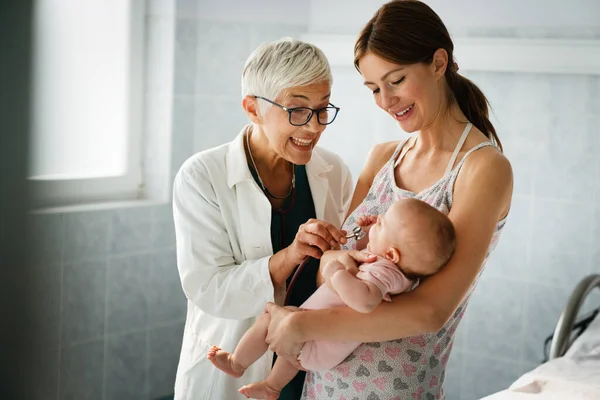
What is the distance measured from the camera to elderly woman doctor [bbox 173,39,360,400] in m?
1.61

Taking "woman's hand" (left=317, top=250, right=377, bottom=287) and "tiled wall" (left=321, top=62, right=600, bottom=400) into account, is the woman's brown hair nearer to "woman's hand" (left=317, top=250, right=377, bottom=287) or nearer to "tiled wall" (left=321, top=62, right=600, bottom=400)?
"woman's hand" (left=317, top=250, right=377, bottom=287)

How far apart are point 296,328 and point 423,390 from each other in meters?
0.32

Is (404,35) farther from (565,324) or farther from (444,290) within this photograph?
(565,324)

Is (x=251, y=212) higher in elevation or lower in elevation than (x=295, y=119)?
lower

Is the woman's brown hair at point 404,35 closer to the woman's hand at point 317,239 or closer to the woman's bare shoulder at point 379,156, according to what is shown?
the woman's bare shoulder at point 379,156

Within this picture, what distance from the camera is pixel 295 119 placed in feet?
5.42

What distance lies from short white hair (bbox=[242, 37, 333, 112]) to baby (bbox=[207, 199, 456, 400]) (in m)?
0.40

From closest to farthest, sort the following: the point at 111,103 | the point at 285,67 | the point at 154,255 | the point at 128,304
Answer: the point at 285,67 → the point at 111,103 → the point at 128,304 → the point at 154,255

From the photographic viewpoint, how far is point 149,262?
3211 mm

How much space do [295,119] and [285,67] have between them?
0.13m

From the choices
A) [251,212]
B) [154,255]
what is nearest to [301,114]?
[251,212]

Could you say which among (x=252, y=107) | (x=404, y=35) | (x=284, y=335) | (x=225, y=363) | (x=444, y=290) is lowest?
(x=225, y=363)

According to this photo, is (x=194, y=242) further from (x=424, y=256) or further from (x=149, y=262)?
(x=149, y=262)

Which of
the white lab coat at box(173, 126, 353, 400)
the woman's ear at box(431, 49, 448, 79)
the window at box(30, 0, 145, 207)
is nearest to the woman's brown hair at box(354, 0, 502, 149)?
the woman's ear at box(431, 49, 448, 79)
